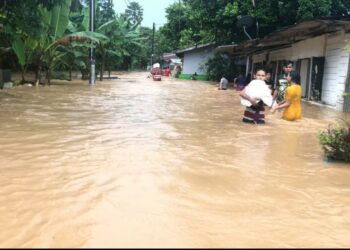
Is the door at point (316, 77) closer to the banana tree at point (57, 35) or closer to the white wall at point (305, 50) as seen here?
the white wall at point (305, 50)

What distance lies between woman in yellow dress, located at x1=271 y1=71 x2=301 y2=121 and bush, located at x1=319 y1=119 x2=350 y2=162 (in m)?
3.48

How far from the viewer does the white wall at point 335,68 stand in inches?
626

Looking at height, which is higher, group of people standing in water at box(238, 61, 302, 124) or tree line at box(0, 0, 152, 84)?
tree line at box(0, 0, 152, 84)

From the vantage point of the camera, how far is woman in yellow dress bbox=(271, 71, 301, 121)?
1105 cm

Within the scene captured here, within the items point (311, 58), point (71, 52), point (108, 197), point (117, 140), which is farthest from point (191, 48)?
point (108, 197)

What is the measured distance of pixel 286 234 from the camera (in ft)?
13.6

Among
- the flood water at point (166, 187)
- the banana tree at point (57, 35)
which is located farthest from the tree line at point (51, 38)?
the flood water at point (166, 187)

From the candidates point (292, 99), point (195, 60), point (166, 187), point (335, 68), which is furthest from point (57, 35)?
point (195, 60)

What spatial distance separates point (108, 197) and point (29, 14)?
34.3 ft

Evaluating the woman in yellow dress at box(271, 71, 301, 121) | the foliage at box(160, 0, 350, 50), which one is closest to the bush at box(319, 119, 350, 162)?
the woman in yellow dress at box(271, 71, 301, 121)

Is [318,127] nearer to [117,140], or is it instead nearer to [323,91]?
[117,140]

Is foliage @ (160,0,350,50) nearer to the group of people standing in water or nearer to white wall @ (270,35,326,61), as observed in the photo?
white wall @ (270,35,326,61)

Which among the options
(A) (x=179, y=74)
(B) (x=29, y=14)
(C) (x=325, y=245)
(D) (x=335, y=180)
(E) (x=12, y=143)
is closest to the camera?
(C) (x=325, y=245)

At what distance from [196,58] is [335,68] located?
2913 cm
